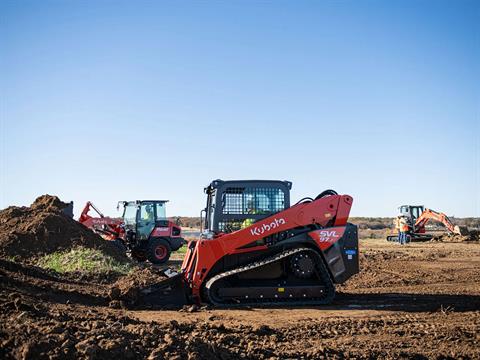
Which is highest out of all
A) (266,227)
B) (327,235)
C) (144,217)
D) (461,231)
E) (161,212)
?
(161,212)


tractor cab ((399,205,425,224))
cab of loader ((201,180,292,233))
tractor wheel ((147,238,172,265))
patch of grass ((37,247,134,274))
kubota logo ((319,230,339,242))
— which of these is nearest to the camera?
kubota logo ((319,230,339,242))

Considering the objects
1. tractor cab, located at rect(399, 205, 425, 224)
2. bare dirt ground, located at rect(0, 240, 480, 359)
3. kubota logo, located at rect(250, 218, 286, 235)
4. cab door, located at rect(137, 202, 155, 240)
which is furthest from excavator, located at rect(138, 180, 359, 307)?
tractor cab, located at rect(399, 205, 425, 224)

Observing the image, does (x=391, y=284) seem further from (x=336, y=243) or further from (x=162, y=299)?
(x=162, y=299)

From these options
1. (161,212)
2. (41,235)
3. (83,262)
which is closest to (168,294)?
(83,262)

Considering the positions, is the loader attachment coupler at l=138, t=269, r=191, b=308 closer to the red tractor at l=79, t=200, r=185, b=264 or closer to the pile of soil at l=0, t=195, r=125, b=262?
the pile of soil at l=0, t=195, r=125, b=262

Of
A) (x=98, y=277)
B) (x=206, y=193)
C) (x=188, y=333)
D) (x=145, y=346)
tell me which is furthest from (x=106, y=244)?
(x=145, y=346)

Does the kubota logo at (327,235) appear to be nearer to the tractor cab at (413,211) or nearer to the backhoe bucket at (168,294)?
the backhoe bucket at (168,294)

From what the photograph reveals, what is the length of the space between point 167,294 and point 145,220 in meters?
10.9

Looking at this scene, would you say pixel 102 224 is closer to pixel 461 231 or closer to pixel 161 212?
pixel 161 212

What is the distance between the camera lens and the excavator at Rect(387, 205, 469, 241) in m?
32.8

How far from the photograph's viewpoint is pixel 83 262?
14633 millimetres

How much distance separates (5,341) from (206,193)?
6604 mm

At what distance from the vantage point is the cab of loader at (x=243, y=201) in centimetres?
1052

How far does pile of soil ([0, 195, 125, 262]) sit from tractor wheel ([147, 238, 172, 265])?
3.13 m
